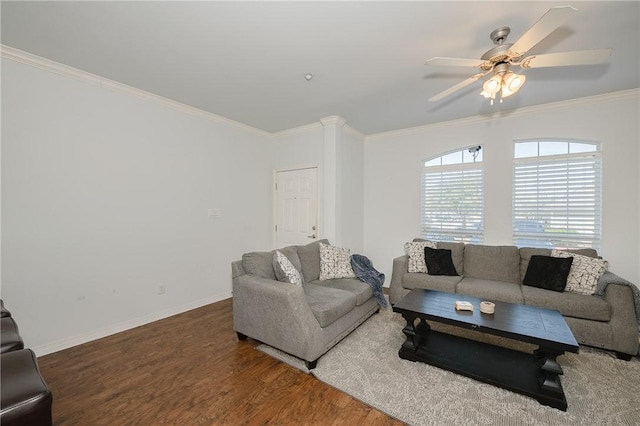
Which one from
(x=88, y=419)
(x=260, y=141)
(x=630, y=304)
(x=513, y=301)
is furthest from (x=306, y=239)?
(x=630, y=304)

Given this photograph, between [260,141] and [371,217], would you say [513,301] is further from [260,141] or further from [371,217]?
[260,141]

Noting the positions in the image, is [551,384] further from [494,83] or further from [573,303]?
[494,83]

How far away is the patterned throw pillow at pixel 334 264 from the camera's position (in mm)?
3324

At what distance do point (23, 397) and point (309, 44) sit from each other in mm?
2650

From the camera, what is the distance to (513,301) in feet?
9.16

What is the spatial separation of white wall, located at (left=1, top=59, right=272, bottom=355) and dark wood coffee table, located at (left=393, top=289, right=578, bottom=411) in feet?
9.26

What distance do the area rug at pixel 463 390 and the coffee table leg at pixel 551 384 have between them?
0.05 metres

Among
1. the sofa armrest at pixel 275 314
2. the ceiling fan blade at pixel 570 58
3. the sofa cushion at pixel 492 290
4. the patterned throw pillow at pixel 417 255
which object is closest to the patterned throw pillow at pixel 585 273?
the sofa cushion at pixel 492 290

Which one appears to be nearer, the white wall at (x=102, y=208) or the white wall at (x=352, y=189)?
the white wall at (x=102, y=208)

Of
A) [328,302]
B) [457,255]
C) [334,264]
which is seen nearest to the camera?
[328,302]

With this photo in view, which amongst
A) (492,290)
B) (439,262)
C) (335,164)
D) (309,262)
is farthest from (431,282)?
(335,164)

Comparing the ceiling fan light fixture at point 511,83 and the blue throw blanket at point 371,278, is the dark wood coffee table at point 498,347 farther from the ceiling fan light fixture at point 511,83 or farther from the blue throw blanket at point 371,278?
the ceiling fan light fixture at point 511,83

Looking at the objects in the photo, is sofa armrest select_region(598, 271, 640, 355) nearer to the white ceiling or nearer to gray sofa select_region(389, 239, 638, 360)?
gray sofa select_region(389, 239, 638, 360)

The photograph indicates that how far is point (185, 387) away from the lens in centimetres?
203
